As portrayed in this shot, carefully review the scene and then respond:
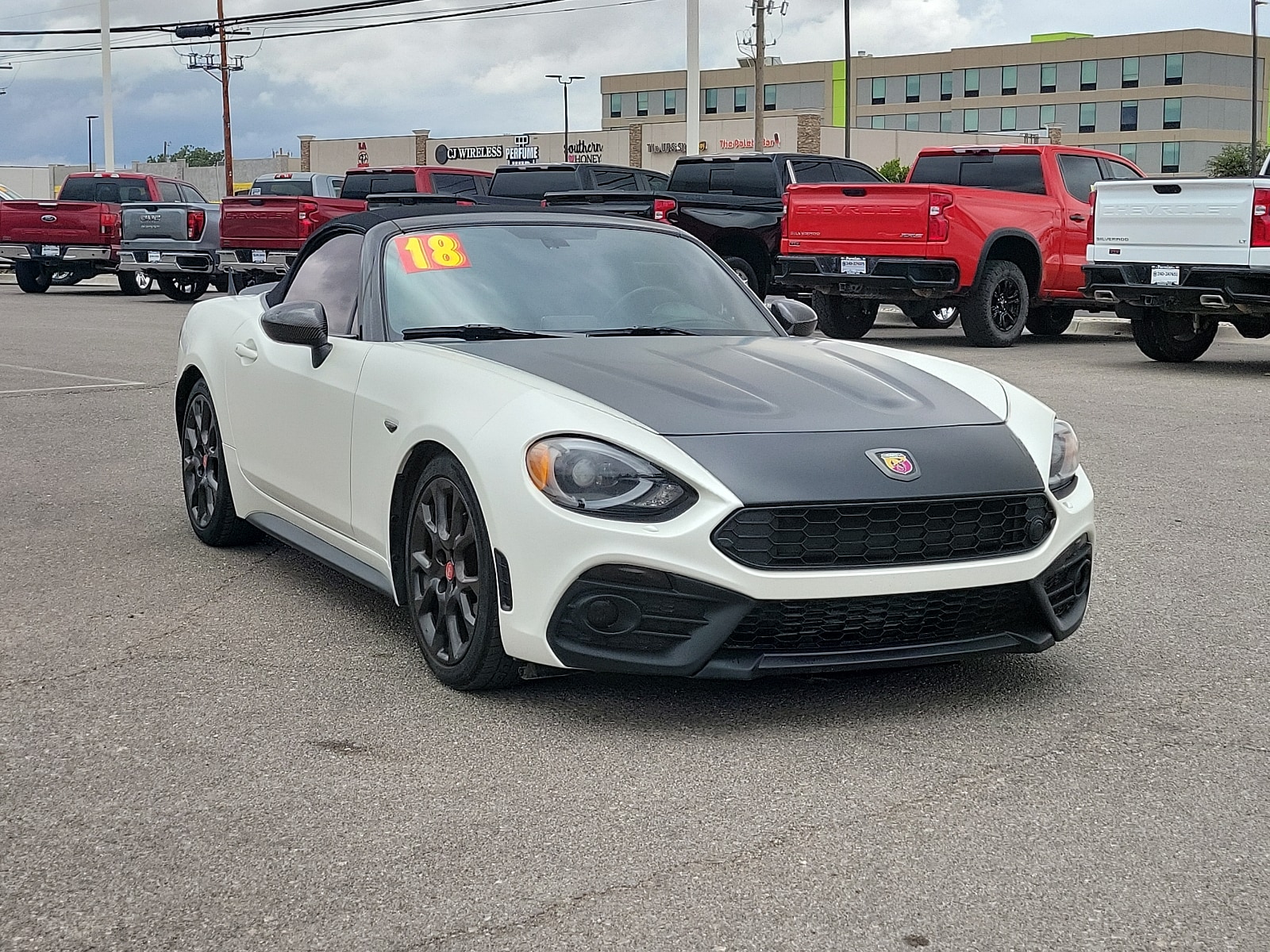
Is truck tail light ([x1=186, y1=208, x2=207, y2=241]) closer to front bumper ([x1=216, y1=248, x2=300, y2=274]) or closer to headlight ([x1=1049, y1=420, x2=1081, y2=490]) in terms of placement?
front bumper ([x1=216, y1=248, x2=300, y2=274])

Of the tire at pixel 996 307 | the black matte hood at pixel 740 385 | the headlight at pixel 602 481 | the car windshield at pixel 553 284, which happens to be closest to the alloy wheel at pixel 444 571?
the headlight at pixel 602 481

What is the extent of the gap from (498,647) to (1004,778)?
4.48 ft

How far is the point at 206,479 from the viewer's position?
260 inches

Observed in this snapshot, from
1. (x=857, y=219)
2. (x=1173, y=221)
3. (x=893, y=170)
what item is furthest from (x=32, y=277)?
(x=893, y=170)

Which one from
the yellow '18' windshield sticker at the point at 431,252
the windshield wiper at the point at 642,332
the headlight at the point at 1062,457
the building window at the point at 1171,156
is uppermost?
the building window at the point at 1171,156

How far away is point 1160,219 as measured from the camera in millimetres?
13602

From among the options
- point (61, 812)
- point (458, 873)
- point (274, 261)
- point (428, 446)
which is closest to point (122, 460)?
point (428, 446)

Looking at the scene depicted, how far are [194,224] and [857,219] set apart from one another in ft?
40.5

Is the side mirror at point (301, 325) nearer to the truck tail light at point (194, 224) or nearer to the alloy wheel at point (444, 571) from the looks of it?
the alloy wheel at point (444, 571)

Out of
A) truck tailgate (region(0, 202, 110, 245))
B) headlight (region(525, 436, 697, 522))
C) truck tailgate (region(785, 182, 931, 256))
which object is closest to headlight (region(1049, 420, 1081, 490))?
headlight (region(525, 436, 697, 522))

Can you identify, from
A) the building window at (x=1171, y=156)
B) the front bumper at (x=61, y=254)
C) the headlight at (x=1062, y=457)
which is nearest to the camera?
the headlight at (x=1062, y=457)

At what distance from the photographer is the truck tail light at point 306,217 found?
21.7 meters

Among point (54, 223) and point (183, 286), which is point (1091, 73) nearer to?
point (183, 286)

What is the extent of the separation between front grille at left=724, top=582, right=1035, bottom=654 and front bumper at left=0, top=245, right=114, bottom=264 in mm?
23679
